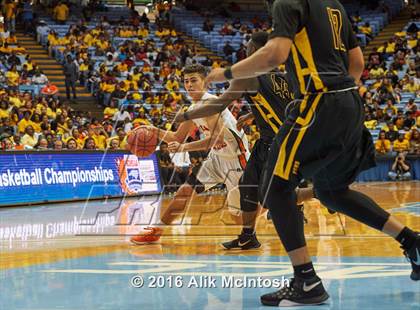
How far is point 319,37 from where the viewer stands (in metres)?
4.59

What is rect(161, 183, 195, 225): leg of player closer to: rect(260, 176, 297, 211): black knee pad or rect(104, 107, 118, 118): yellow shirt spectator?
rect(260, 176, 297, 211): black knee pad

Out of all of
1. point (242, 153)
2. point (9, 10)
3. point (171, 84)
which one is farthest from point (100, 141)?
point (9, 10)

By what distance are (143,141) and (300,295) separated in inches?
128

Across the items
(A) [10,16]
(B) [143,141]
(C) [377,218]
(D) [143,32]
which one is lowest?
(D) [143,32]

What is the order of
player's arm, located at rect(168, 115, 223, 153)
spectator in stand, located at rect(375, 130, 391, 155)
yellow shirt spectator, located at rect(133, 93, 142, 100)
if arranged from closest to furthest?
player's arm, located at rect(168, 115, 223, 153) → yellow shirt spectator, located at rect(133, 93, 142, 100) → spectator in stand, located at rect(375, 130, 391, 155)

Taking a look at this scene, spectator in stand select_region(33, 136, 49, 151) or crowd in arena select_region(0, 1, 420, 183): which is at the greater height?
spectator in stand select_region(33, 136, 49, 151)

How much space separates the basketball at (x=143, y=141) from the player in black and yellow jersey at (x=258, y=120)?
100 cm

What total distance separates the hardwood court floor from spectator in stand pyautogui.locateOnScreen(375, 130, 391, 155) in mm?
12422

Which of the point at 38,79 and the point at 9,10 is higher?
the point at 9,10

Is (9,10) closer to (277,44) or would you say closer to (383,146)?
(383,146)

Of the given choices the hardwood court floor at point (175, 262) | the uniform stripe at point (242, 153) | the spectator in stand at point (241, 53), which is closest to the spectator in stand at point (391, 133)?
the spectator in stand at point (241, 53)

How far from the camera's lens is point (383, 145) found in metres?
24.5

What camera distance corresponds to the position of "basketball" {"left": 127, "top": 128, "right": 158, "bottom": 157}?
739 cm

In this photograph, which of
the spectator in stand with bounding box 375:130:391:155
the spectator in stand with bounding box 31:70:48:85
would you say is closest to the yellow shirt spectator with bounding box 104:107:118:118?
the spectator in stand with bounding box 31:70:48:85
